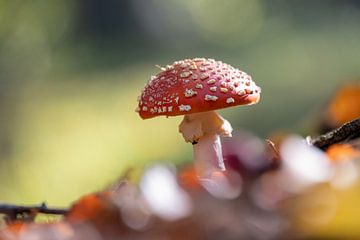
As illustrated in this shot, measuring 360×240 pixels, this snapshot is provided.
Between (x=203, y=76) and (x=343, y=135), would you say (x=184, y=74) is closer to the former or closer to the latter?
(x=203, y=76)

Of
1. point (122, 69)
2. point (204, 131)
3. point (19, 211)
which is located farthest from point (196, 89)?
point (122, 69)

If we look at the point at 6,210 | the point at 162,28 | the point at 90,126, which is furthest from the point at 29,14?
the point at 6,210

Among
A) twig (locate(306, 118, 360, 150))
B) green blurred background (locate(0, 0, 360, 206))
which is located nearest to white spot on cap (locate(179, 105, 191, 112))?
twig (locate(306, 118, 360, 150))

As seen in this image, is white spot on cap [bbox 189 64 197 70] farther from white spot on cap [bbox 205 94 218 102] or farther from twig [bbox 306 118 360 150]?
twig [bbox 306 118 360 150]

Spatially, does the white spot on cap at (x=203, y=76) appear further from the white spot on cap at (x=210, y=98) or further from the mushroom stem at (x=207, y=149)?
the mushroom stem at (x=207, y=149)

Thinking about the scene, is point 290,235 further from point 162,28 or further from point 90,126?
point 162,28

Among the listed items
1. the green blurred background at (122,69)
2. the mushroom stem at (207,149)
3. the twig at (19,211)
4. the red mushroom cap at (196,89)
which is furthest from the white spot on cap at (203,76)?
the green blurred background at (122,69)
